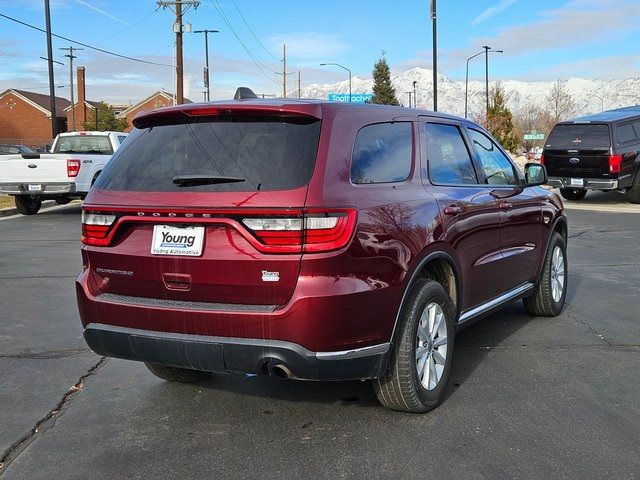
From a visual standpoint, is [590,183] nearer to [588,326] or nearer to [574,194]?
[574,194]

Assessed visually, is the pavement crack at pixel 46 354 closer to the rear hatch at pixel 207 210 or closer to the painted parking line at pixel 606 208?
the rear hatch at pixel 207 210

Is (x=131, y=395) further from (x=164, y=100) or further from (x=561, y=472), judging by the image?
(x=164, y=100)

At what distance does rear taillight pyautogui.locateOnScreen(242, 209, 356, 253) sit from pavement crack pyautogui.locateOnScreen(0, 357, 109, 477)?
5.67ft

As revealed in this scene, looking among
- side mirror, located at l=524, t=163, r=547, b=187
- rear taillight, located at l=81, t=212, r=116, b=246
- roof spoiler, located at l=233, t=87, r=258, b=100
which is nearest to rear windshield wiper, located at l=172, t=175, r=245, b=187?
rear taillight, located at l=81, t=212, r=116, b=246

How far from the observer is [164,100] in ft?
259

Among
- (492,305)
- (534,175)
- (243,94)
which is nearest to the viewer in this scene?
(243,94)

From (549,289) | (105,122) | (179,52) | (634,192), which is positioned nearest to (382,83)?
(105,122)

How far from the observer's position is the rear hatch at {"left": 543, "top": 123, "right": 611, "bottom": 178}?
16.3m

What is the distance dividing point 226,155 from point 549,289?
12.3 ft

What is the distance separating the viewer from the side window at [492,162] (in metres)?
5.03

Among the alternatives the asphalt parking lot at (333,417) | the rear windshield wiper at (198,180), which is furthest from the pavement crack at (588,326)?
the rear windshield wiper at (198,180)

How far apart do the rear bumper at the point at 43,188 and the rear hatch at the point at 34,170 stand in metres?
0.07

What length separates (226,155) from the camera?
345 cm

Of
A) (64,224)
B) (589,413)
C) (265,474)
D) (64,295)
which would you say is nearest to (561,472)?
(589,413)
